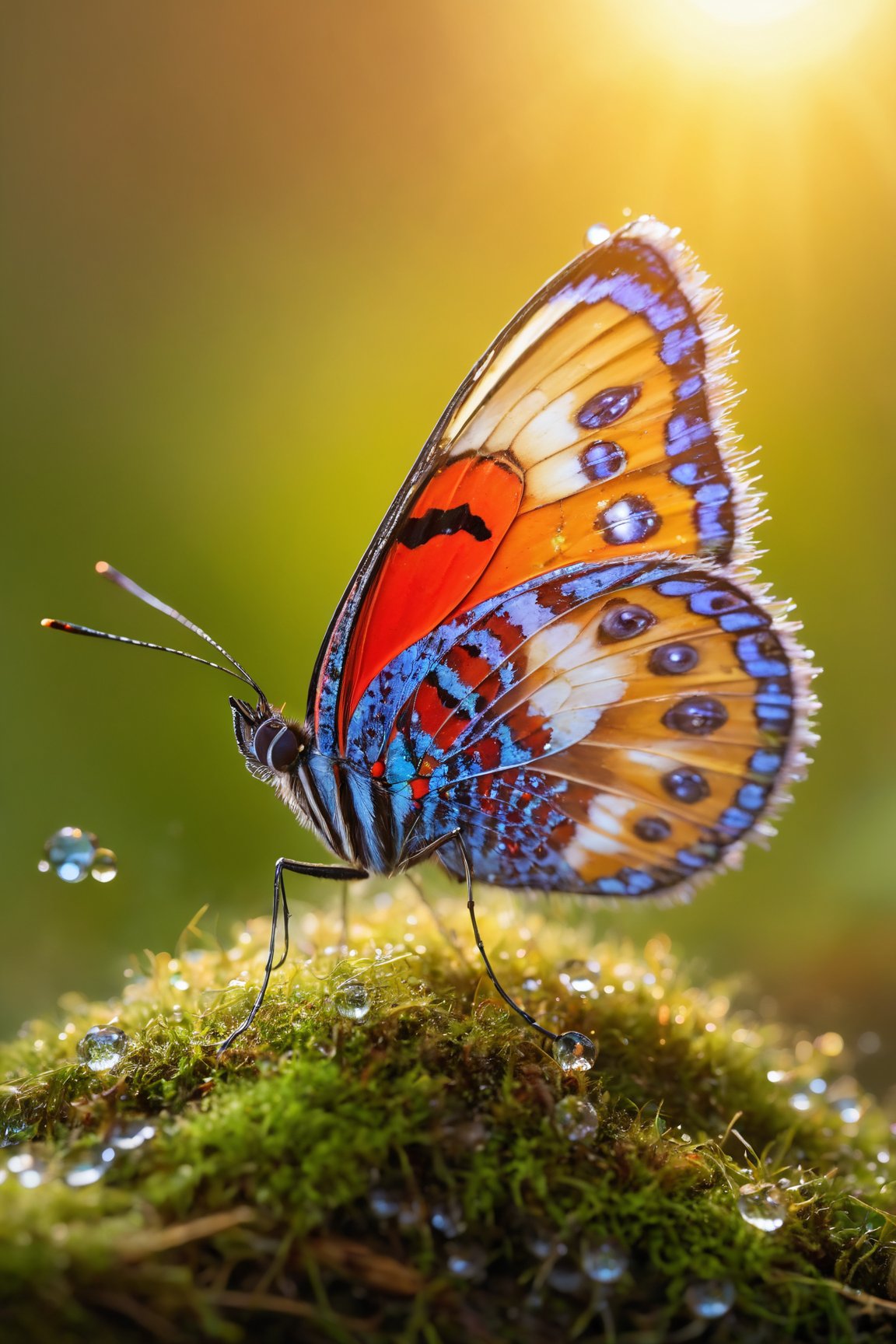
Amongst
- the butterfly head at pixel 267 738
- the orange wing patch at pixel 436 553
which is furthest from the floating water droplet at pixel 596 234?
the butterfly head at pixel 267 738

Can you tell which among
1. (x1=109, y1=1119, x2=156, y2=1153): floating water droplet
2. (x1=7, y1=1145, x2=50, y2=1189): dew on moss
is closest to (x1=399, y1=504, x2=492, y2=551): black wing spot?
(x1=109, y1=1119, x2=156, y2=1153): floating water droplet

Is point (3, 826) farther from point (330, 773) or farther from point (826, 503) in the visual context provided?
point (826, 503)

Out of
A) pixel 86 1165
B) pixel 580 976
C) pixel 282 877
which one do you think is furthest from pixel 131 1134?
pixel 580 976

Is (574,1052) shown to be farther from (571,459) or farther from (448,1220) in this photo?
(571,459)

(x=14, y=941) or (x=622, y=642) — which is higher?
(x=622, y=642)

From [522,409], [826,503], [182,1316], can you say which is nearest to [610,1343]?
[182,1316]

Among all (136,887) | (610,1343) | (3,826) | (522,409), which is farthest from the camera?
(3,826)

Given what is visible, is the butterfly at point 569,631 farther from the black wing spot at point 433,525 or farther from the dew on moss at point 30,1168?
the dew on moss at point 30,1168
